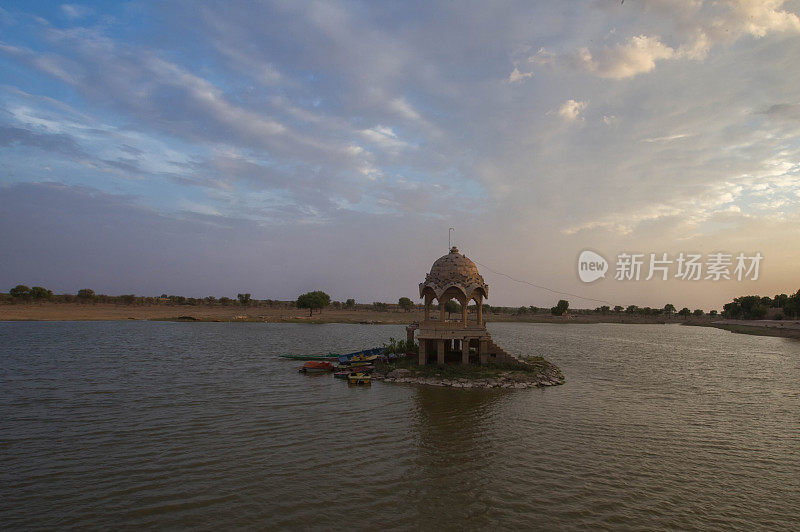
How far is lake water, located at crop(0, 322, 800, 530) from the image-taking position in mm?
11172

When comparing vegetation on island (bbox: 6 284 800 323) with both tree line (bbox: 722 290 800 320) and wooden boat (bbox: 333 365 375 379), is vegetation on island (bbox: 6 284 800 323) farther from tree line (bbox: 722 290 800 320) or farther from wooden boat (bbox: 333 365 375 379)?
wooden boat (bbox: 333 365 375 379)

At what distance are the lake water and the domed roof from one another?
7675 millimetres

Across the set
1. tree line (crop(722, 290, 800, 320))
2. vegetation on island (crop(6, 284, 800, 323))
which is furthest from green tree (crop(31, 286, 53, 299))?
tree line (crop(722, 290, 800, 320))

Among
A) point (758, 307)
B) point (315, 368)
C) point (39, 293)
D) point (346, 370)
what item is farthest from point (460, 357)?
point (758, 307)

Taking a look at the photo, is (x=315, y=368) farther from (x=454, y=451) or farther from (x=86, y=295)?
(x=86, y=295)

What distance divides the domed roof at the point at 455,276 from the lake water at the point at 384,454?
7.68 meters

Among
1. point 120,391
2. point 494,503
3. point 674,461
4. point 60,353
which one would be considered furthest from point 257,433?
point 60,353

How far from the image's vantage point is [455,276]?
30.1 metres

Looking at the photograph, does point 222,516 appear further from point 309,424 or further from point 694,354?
point 694,354

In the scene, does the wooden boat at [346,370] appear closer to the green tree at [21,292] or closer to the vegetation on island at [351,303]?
the vegetation on island at [351,303]

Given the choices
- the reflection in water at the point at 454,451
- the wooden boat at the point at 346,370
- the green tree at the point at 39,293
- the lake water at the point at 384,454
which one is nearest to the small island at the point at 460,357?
the wooden boat at the point at 346,370

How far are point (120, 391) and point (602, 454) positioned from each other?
86.8 ft

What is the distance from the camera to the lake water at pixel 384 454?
1117 centimetres

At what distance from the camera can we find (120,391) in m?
24.5
